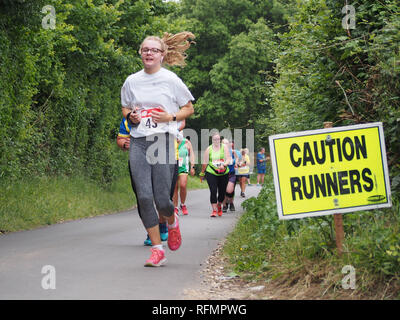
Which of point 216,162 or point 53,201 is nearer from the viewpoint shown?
point 53,201

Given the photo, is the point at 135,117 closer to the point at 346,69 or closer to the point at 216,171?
the point at 346,69

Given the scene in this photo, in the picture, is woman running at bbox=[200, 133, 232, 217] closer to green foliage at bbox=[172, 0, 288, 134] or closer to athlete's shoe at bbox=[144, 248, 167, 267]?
athlete's shoe at bbox=[144, 248, 167, 267]

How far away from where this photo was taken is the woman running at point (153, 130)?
6762 millimetres

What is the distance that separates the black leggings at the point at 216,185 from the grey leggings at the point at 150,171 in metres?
7.17

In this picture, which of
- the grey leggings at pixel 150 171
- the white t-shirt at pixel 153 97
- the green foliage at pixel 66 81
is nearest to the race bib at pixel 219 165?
the green foliage at pixel 66 81

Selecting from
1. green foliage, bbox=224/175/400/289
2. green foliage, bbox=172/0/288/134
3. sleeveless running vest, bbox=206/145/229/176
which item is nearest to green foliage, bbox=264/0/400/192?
green foliage, bbox=224/175/400/289

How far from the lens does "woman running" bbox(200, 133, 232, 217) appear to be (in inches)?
554

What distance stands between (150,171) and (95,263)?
3.76 feet

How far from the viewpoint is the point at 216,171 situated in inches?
557

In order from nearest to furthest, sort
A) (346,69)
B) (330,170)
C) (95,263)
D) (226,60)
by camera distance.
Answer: (330,170)
(95,263)
(346,69)
(226,60)

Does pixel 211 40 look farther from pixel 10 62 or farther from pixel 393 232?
pixel 393 232

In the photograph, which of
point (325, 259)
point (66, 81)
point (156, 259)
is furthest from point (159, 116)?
point (66, 81)

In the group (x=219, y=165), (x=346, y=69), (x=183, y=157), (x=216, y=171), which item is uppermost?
(x=346, y=69)

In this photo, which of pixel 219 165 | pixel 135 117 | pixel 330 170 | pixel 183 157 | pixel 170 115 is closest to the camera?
pixel 330 170
